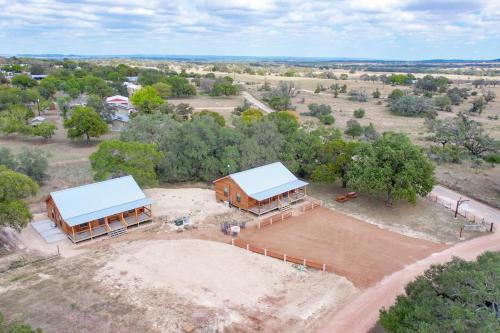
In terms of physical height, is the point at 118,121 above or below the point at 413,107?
below

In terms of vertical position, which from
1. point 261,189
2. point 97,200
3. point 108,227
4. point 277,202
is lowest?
point 277,202

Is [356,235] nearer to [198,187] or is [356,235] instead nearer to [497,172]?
[198,187]

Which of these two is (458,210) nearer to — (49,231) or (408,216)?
(408,216)

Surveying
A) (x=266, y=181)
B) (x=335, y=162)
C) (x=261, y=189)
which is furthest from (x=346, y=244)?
(x=335, y=162)

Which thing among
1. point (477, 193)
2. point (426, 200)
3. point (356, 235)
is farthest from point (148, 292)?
point (477, 193)

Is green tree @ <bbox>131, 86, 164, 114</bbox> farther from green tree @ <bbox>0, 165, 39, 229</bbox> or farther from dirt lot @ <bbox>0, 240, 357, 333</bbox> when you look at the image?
dirt lot @ <bbox>0, 240, 357, 333</bbox>

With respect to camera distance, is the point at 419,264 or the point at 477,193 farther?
the point at 477,193
